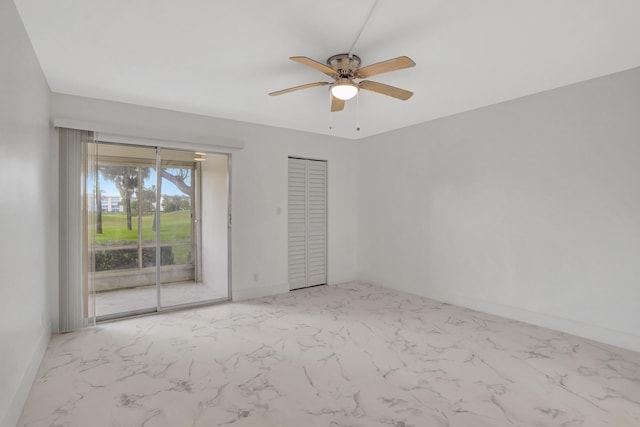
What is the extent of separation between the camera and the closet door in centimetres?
490

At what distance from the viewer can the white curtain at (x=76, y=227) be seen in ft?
10.6

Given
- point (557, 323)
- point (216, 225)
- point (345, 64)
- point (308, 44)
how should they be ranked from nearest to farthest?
point (308, 44), point (345, 64), point (557, 323), point (216, 225)

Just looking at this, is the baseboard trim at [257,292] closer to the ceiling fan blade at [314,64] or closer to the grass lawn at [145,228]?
the grass lawn at [145,228]

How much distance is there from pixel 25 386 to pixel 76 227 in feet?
5.29

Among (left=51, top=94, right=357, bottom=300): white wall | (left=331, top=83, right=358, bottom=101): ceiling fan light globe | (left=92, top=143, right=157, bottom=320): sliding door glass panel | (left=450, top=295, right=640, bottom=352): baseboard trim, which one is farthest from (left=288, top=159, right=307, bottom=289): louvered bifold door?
(left=331, top=83, right=358, bottom=101): ceiling fan light globe

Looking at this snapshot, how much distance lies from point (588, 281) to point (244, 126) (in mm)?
4099

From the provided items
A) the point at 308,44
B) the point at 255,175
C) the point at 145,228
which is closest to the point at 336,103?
the point at 308,44

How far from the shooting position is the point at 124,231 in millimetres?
3717

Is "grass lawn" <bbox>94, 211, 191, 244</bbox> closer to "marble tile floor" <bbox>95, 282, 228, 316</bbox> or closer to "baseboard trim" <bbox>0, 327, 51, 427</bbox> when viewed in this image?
"marble tile floor" <bbox>95, 282, 228, 316</bbox>

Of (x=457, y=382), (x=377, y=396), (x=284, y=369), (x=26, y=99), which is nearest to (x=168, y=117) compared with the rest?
(x=26, y=99)

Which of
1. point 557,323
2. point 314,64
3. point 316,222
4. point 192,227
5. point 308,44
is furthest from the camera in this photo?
point 316,222

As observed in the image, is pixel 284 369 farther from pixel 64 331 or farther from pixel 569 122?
pixel 569 122

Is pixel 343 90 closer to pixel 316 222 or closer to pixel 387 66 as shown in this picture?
pixel 387 66

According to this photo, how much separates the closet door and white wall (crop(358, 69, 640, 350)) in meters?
1.07
